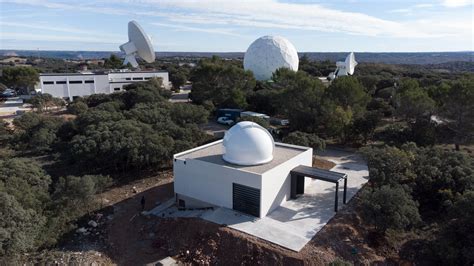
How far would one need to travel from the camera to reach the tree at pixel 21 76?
56.8 m

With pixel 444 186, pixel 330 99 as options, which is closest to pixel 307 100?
pixel 330 99

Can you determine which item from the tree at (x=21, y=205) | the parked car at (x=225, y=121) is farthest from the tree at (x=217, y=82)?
the tree at (x=21, y=205)

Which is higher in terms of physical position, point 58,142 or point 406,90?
point 406,90

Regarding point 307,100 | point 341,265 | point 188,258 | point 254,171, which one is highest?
point 307,100

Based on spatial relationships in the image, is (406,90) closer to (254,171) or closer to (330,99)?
(330,99)

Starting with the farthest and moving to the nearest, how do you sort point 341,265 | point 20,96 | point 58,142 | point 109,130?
point 20,96 < point 58,142 < point 109,130 < point 341,265

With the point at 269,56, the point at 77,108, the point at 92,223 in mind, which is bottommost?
the point at 92,223

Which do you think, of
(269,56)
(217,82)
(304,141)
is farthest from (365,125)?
(269,56)

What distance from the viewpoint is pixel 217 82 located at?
46875mm

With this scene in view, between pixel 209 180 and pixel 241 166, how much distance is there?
6.48 feet

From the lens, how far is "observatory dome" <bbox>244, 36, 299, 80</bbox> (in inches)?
2253

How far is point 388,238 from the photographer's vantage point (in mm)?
16609

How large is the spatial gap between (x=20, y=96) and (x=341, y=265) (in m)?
65.2

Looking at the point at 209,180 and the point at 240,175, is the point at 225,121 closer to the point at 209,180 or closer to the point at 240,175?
the point at 209,180
